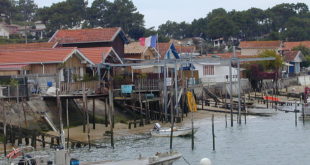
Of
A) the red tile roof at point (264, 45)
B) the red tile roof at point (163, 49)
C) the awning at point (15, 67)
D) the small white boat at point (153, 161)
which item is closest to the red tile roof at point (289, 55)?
the red tile roof at point (264, 45)

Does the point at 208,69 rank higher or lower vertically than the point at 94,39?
lower

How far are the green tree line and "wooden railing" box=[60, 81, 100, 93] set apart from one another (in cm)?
7009

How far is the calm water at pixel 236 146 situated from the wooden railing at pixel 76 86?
666 cm

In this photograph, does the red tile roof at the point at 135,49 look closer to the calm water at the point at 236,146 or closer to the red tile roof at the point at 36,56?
the calm water at the point at 236,146

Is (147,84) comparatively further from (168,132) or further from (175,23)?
(175,23)

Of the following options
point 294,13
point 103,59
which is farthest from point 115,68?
point 294,13

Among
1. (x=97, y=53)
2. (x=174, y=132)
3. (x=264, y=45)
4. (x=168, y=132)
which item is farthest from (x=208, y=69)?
(x=174, y=132)

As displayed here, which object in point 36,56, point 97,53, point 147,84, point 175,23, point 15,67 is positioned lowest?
point 147,84

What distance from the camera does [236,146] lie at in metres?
45.2

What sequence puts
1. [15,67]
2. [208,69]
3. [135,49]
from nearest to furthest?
[15,67] < [135,49] < [208,69]

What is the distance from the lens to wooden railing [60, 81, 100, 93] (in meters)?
49.2

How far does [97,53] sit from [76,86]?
34.1ft

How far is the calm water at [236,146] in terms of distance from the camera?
39906 mm

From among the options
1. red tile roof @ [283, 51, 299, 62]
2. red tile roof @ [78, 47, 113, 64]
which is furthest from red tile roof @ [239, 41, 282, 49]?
red tile roof @ [78, 47, 113, 64]
